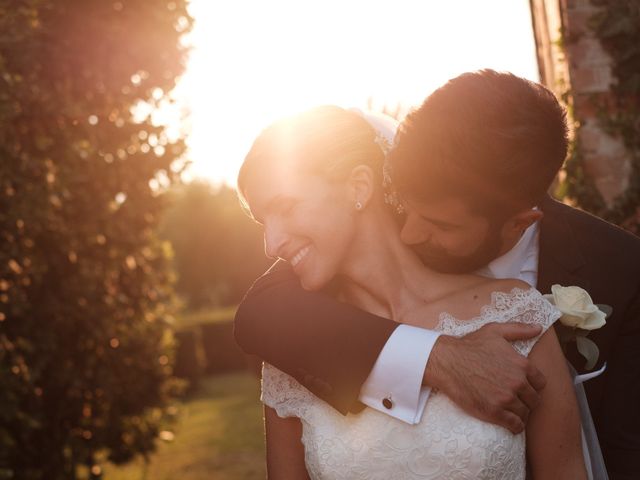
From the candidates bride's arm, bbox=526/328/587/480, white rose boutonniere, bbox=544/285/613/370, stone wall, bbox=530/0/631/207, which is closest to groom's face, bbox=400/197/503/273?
white rose boutonniere, bbox=544/285/613/370

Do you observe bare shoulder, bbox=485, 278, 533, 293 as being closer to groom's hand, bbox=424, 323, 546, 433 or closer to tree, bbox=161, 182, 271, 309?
groom's hand, bbox=424, 323, 546, 433

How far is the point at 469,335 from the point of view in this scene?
2734mm

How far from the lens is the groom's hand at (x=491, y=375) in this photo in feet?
8.32

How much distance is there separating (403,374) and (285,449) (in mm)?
544

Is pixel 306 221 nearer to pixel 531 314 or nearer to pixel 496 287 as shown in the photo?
pixel 496 287

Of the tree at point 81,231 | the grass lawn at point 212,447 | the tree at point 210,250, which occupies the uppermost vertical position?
the tree at point 81,231

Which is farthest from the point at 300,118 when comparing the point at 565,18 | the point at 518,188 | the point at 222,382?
the point at 222,382

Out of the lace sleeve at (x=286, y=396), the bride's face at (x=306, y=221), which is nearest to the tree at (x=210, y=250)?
the lace sleeve at (x=286, y=396)

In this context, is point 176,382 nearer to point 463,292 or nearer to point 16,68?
point 16,68

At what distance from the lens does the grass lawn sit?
1066 cm

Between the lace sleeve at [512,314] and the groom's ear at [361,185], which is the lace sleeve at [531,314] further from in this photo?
the groom's ear at [361,185]

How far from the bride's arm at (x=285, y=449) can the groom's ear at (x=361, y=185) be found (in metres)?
0.76

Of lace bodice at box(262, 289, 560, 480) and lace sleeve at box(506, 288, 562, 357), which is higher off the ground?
lace sleeve at box(506, 288, 562, 357)

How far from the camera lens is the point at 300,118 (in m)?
2.94
